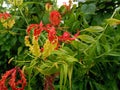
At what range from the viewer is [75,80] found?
3.61 feet

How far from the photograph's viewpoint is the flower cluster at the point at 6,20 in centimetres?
191

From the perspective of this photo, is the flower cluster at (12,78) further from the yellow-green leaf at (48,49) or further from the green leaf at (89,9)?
the green leaf at (89,9)

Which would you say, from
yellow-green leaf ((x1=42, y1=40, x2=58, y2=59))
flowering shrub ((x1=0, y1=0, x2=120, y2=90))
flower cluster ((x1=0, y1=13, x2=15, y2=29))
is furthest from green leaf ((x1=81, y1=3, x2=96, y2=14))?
yellow-green leaf ((x1=42, y1=40, x2=58, y2=59))

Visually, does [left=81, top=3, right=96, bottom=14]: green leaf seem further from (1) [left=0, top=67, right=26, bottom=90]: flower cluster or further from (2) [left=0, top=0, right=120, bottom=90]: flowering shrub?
(1) [left=0, top=67, right=26, bottom=90]: flower cluster

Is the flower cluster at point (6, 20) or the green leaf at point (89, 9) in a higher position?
the green leaf at point (89, 9)

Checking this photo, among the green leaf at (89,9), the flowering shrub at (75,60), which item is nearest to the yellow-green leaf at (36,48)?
the flowering shrub at (75,60)

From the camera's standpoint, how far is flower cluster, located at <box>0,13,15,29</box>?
1.91 meters

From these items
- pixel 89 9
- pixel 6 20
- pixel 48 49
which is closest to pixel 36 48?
pixel 48 49

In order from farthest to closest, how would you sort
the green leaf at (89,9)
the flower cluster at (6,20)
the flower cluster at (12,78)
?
1. the flower cluster at (6,20)
2. the green leaf at (89,9)
3. the flower cluster at (12,78)

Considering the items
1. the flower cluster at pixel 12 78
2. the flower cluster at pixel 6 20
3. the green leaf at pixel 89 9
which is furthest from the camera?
the flower cluster at pixel 6 20

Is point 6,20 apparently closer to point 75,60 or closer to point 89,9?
point 89,9

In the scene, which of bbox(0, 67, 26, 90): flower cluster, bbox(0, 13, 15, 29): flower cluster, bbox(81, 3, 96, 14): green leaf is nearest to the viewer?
bbox(0, 67, 26, 90): flower cluster

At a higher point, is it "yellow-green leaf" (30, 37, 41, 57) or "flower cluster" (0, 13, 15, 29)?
"yellow-green leaf" (30, 37, 41, 57)

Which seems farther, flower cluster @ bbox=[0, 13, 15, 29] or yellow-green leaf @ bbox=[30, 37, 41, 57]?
flower cluster @ bbox=[0, 13, 15, 29]
